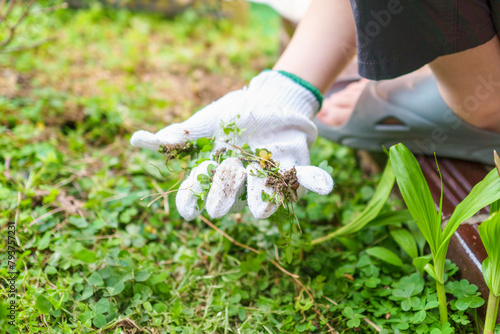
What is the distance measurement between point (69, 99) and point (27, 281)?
0.93m

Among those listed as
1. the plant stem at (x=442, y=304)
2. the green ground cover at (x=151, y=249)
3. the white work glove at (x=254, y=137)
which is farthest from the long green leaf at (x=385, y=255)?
the white work glove at (x=254, y=137)

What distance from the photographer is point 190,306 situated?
3.36 feet

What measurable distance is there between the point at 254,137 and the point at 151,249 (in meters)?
0.43

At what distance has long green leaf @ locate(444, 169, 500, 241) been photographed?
788mm

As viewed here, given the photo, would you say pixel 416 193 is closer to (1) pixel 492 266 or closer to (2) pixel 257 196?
(1) pixel 492 266

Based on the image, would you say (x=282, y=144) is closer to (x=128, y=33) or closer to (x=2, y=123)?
(x=2, y=123)

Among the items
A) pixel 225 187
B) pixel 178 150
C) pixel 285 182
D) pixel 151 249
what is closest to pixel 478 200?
pixel 285 182

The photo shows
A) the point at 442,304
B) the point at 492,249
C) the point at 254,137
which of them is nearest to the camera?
the point at 492,249

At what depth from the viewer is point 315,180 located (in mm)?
883

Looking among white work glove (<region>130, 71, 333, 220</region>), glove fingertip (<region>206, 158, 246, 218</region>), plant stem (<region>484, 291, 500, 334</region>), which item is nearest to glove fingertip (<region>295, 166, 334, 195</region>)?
white work glove (<region>130, 71, 333, 220</region>)

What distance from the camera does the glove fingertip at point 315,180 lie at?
2.85ft

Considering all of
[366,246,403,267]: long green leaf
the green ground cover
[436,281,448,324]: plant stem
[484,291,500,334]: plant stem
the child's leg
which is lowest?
the green ground cover

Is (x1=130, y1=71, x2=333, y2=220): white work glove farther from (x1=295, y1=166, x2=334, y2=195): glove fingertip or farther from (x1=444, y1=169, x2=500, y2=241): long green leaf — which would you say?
(x1=444, y1=169, x2=500, y2=241): long green leaf

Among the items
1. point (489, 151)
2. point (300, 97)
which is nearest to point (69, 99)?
point (300, 97)
